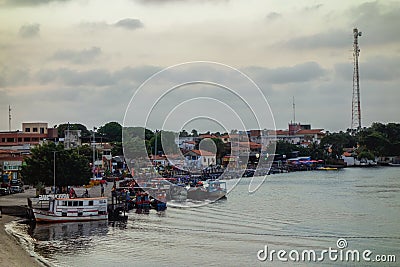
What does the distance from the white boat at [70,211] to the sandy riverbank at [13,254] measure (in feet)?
10.7

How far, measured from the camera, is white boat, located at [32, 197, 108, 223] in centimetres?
2602

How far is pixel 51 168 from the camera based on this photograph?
31500mm

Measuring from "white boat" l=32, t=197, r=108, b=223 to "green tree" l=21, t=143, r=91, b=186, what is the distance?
204 inches

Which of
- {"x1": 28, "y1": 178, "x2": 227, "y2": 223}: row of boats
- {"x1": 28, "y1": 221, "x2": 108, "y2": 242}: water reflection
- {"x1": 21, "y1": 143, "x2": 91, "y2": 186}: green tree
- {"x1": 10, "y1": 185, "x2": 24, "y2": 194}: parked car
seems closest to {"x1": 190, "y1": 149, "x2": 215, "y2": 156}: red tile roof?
{"x1": 28, "y1": 178, "x2": 227, "y2": 223}: row of boats

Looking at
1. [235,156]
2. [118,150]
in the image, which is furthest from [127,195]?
[235,156]

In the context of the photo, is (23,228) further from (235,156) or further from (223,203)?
(235,156)

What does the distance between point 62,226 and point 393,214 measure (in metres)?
14.3

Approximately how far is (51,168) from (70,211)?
5.82 m

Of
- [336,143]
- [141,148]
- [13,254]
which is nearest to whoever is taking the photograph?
[13,254]

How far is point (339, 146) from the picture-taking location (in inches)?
3231

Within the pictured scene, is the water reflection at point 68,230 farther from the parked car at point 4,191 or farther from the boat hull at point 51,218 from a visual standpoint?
the parked car at point 4,191

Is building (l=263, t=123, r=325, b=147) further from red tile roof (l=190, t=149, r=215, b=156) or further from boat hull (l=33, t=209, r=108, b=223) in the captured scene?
boat hull (l=33, t=209, r=108, b=223)

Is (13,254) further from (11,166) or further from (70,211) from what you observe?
(11,166)

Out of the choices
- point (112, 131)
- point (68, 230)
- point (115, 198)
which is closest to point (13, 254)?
point (68, 230)
